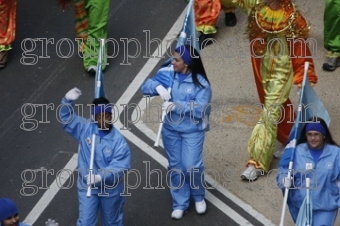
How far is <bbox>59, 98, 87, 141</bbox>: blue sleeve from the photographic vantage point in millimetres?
11953

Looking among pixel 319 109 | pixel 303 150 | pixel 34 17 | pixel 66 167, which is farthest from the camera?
pixel 34 17

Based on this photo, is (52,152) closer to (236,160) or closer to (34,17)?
(236,160)

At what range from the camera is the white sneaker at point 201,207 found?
13.0m

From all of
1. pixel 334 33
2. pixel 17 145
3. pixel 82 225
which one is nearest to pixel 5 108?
pixel 17 145

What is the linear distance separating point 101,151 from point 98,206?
0.61 metres

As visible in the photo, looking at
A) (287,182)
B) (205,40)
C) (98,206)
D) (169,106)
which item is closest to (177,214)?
(98,206)

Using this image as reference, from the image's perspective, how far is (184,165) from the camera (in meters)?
12.8

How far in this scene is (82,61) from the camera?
51.3 ft

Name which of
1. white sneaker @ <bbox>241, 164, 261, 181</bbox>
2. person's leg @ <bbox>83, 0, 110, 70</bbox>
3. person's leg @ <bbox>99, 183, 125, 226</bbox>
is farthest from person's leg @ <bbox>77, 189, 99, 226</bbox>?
person's leg @ <bbox>83, 0, 110, 70</bbox>

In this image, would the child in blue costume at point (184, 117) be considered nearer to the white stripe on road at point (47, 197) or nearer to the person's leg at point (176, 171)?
the person's leg at point (176, 171)

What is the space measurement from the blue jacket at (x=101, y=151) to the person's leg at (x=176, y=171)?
2.84 ft

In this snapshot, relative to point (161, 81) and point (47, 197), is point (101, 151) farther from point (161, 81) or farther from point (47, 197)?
point (47, 197)

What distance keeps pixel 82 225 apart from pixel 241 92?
11.7ft

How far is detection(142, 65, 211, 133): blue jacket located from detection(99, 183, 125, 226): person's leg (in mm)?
921
